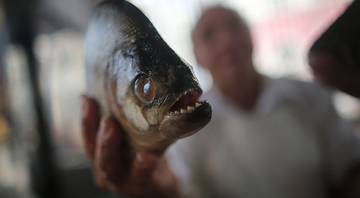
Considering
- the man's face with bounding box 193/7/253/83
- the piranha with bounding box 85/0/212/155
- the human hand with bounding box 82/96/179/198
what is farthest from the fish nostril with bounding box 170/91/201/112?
the man's face with bounding box 193/7/253/83

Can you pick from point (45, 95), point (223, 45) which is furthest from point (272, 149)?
point (45, 95)

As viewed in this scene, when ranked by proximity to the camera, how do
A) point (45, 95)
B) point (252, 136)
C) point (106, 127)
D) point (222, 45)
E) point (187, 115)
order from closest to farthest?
point (187, 115), point (106, 127), point (222, 45), point (252, 136), point (45, 95)

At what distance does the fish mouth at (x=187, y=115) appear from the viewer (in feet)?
0.60

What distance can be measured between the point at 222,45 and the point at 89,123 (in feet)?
1.82

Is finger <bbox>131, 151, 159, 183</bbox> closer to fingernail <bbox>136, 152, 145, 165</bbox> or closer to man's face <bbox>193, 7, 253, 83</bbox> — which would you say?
fingernail <bbox>136, 152, 145, 165</bbox>

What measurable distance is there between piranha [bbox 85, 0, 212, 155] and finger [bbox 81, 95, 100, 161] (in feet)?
0.17

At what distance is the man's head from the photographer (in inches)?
29.6

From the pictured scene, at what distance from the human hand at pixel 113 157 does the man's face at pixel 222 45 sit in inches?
20.1

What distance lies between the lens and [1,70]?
46.5 inches

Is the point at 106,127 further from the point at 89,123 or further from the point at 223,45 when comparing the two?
the point at 223,45

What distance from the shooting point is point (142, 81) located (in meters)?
0.21

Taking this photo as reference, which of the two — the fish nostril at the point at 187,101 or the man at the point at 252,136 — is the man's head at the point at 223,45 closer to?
the man at the point at 252,136

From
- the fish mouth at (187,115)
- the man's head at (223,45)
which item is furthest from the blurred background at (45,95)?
the fish mouth at (187,115)

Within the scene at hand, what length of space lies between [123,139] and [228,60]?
555 mm
